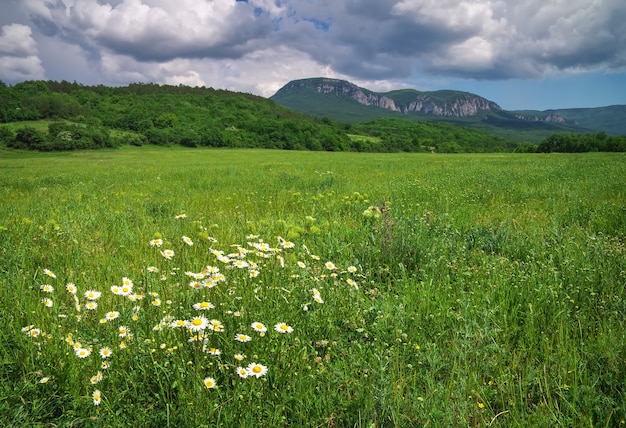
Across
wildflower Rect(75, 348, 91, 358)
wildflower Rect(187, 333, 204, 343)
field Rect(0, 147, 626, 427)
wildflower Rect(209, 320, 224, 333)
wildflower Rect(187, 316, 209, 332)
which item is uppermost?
wildflower Rect(187, 316, 209, 332)

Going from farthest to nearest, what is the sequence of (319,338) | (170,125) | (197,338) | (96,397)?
(170,125) → (319,338) → (197,338) → (96,397)

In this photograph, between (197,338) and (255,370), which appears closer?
(255,370)

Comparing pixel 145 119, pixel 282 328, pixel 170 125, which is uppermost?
pixel 145 119

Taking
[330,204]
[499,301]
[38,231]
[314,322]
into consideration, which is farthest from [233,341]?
[330,204]

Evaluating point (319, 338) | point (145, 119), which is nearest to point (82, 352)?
point (319, 338)

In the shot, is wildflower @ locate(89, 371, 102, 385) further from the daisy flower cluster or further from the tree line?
the tree line

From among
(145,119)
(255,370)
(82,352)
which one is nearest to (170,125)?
(145,119)

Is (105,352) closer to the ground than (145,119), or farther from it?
closer to the ground

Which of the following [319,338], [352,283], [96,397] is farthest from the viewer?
[352,283]

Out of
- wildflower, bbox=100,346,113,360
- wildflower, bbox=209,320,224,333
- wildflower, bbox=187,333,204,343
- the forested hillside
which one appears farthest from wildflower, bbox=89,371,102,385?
the forested hillside

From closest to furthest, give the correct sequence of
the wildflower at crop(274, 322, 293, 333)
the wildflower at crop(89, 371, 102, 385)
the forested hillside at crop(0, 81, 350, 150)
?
the wildflower at crop(89, 371, 102, 385) → the wildflower at crop(274, 322, 293, 333) → the forested hillside at crop(0, 81, 350, 150)

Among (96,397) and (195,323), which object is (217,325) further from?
(96,397)

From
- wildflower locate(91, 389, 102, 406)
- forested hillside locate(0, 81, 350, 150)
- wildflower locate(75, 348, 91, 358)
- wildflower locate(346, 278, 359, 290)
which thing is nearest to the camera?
wildflower locate(91, 389, 102, 406)

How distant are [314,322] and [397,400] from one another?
83 cm
